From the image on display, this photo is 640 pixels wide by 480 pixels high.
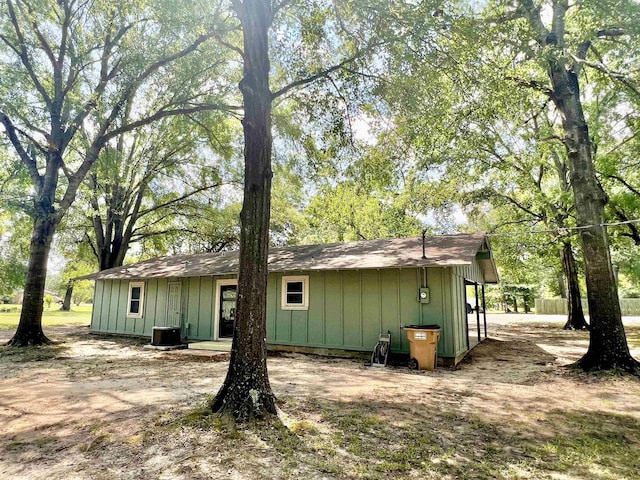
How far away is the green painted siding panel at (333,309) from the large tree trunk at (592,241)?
5064 mm

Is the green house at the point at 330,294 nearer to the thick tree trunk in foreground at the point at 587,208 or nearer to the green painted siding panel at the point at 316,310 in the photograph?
the green painted siding panel at the point at 316,310

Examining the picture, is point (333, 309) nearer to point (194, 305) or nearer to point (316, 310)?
point (316, 310)

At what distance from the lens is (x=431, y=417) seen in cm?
435

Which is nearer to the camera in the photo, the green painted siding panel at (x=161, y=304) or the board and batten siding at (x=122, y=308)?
the green painted siding panel at (x=161, y=304)

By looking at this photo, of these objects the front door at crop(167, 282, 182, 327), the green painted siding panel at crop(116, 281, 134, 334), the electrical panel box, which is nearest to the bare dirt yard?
the electrical panel box

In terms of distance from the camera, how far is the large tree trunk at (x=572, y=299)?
16.7m

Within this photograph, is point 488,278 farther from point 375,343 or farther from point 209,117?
point 209,117

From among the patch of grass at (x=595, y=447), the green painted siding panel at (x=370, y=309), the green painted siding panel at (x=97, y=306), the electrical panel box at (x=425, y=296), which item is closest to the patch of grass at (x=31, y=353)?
the green painted siding panel at (x=97, y=306)

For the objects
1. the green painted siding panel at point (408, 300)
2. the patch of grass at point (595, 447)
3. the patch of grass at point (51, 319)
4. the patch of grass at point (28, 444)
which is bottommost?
the patch of grass at point (595, 447)

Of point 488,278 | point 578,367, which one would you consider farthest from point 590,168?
point 488,278

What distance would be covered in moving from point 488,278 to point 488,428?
1151 centimetres

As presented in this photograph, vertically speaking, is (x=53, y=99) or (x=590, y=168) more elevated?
(x=53, y=99)

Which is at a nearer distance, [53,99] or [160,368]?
[160,368]

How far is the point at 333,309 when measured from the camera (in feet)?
31.5
